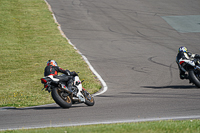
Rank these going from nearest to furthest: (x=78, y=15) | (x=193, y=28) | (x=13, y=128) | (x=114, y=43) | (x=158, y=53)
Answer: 1. (x=13, y=128)
2. (x=158, y=53)
3. (x=114, y=43)
4. (x=193, y=28)
5. (x=78, y=15)

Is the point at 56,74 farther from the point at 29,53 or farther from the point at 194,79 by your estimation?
the point at 29,53

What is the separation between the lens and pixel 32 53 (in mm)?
22484

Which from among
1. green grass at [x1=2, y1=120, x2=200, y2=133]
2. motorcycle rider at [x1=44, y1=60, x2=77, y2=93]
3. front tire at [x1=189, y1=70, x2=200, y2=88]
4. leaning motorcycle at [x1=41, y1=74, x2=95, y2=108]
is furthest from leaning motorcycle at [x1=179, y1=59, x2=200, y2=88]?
green grass at [x1=2, y1=120, x2=200, y2=133]

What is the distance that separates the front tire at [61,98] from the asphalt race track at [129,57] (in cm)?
24

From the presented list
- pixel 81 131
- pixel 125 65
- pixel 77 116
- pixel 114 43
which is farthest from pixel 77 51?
pixel 81 131

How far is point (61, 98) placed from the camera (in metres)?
9.33

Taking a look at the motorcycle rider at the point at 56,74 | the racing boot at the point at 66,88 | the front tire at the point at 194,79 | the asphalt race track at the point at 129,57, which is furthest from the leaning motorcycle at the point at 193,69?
the racing boot at the point at 66,88

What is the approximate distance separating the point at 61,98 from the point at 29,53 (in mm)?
13915

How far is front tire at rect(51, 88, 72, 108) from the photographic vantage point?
30.2 feet

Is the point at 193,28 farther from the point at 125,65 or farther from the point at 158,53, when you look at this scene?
the point at 125,65

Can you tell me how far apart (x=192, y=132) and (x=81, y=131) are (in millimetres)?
2306

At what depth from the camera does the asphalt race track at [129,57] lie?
28.6ft

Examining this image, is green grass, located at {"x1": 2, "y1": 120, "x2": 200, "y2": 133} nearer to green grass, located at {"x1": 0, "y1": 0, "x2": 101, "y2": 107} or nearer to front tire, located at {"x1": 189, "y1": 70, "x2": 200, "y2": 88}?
green grass, located at {"x1": 0, "y1": 0, "x2": 101, "y2": 107}

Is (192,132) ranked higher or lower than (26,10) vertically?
higher
